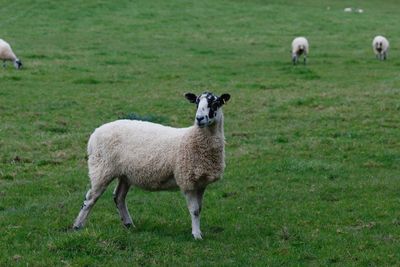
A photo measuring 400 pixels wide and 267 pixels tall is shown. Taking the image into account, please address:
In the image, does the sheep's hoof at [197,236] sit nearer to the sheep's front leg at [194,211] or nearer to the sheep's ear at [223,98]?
the sheep's front leg at [194,211]

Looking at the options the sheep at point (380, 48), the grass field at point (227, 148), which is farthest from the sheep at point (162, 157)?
the sheep at point (380, 48)

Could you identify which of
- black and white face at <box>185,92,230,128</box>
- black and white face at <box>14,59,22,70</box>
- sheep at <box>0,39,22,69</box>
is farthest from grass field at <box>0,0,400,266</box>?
black and white face at <box>185,92,230,128</box>

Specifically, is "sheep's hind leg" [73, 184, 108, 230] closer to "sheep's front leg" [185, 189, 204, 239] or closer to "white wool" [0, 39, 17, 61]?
"sheep's front leg" [185, 189, 204, 239]

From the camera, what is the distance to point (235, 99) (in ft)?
69.2

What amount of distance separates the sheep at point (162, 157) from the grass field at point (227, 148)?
51 cm

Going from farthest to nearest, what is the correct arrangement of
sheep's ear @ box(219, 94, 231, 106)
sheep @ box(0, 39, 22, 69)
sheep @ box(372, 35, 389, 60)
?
sheep @ box(372, 35, 389, 60)
sheep @ box(0, 39, 22, 69)
sheep's ear @ box(219, 94, 231, 106)

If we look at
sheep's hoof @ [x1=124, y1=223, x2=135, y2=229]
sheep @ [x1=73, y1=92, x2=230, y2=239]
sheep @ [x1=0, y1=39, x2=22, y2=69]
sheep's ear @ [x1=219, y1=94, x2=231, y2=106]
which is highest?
sheep's ear @ [x1=219, y1=94, x2=231, y2=106]

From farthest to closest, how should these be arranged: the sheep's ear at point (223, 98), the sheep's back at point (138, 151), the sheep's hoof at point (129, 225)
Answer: the sheep's hoof at point (129, 225), the sheep's back at point (138, 151), the sheep's ear at point (223, 98)

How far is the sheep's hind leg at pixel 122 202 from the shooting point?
31.6 ft

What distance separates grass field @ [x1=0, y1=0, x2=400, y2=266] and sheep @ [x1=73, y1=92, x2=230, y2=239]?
508 mm

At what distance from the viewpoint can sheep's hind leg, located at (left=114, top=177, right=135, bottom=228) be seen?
31.6ft

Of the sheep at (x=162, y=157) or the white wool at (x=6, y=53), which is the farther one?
the white wool at (x=6, y=53)

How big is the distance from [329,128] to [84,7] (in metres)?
34.2

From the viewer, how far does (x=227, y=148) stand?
49.6 feet
